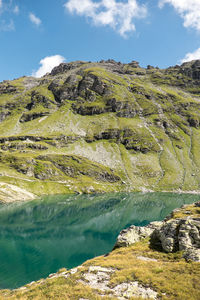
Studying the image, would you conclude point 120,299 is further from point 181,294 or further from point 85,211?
point 85,211

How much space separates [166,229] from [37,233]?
181 ft

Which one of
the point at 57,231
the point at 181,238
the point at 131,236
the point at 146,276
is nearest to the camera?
the point at 146,276

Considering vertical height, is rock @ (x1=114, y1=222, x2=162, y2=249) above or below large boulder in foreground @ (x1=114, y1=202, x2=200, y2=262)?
below

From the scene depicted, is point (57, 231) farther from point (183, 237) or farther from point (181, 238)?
point (183, 237)

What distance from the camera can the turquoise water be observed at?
41106 mm

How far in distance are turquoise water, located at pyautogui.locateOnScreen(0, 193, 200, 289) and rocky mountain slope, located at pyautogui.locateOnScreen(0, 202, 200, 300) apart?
53.3 feet

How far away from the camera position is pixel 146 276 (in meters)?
19.0

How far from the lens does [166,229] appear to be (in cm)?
2978

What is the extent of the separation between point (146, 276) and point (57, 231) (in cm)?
5962

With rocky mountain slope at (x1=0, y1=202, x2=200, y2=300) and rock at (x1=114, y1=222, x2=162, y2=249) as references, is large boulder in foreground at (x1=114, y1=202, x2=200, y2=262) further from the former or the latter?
rock at (x1=114, y1=222, x2=162, y2=249)

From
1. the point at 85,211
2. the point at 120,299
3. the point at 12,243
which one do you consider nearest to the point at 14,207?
the point at 85,211

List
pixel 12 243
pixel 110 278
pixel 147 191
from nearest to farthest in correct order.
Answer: pixel 110 278 → pixel 12 243 → pixel 147 191

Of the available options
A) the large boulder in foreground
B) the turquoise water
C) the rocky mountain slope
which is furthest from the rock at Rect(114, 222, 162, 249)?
the turquoise water

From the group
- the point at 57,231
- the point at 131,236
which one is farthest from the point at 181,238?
the point at 57,231
